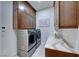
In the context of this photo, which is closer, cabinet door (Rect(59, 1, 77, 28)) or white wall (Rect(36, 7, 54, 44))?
cabinet door (Rect(59, 1, 77, 28))

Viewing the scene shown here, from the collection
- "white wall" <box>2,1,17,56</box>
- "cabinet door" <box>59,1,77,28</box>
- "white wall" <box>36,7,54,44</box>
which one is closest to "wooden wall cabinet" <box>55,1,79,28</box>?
"cabinet door" <box>59,1,77,28</box>

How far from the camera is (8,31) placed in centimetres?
265

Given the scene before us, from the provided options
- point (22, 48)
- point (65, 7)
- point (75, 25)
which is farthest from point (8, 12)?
point (75, 25)

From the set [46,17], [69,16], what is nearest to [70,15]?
[69,16]

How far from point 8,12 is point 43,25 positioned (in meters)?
2.79

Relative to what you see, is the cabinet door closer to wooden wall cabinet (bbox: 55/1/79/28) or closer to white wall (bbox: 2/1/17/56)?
wooden wall cabinet (bbox: 55/1/79/28)

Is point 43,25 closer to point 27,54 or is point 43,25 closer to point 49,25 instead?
point 49,25

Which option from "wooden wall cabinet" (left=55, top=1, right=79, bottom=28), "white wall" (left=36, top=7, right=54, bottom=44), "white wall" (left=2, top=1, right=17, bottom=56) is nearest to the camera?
"wooden wall cabinet" (left=55, top=1, right=79, bottom=28)

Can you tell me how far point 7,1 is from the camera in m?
2.65

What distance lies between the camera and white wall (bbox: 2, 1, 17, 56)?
258cm

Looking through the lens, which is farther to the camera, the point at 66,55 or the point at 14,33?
the point at 14,33

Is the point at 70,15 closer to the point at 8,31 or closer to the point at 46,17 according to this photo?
the point at 8,31

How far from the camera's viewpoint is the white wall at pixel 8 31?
2576mm

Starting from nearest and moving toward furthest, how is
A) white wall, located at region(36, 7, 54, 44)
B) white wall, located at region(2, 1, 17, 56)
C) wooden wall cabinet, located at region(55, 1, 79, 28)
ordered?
wooden wall cabinet, located at region(55, 1, 79, 28) → white wall, located at region(2, 1, 17, 56) → white wall, located at region(36, 7, 54, 44)
